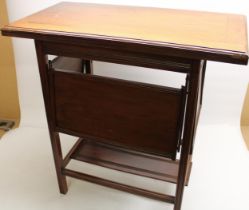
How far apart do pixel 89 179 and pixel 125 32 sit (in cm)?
66

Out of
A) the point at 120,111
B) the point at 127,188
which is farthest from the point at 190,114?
the point at 127,188

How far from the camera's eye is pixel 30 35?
91 centimetres

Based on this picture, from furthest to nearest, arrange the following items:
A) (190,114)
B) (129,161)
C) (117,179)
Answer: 1. (117,179)
2. (129,161)
3. (190,114)

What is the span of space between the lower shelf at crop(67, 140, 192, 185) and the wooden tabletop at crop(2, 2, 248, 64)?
557mm

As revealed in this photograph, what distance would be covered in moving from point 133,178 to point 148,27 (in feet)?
2.61

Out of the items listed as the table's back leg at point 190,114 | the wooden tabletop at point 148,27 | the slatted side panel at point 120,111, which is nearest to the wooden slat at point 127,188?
the table's back leg at point 190,114

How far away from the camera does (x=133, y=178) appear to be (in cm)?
145

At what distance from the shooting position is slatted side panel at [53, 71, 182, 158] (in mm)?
938

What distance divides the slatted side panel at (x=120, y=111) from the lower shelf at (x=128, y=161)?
0.23m

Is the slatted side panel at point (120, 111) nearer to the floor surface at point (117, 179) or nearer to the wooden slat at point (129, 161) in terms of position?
the wooden slat at point (129, 161)

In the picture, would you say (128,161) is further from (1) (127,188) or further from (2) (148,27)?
(2) (148,27)

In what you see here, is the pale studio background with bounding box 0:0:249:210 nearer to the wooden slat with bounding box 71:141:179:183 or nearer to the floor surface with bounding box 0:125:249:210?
the floor surface with bounding box 0:125:249:210

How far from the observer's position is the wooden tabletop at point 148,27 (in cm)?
81

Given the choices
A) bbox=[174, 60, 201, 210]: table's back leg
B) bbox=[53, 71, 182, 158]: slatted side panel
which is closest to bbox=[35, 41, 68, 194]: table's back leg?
bbox=[53, 71, 182, 158]: slatted side panel
